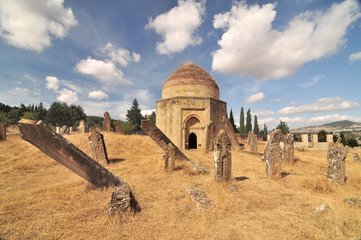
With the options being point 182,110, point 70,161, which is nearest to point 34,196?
point 70,161

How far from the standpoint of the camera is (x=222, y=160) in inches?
254

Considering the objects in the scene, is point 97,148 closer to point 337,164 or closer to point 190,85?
point 190,85

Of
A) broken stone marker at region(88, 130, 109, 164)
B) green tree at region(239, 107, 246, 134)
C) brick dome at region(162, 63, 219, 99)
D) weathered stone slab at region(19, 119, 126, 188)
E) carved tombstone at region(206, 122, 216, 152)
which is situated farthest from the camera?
green tree at region(239, 107, 246, 134)

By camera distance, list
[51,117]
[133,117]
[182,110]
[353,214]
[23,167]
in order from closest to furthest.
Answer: [353,214] → [23,167] → [182,110] → [51,117] → [133,117]

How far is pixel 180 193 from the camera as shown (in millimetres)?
5266

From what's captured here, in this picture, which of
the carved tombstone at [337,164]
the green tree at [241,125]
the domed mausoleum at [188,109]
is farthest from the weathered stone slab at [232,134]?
the green tree at [241,125]

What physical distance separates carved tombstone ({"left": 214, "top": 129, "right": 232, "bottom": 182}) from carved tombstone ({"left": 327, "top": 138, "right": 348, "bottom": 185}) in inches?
179

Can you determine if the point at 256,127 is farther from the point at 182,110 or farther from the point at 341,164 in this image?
the point at 341,164

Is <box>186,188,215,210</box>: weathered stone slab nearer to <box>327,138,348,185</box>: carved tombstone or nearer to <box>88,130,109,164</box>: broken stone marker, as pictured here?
<box>327,138,348,185</box>: carved tombstone

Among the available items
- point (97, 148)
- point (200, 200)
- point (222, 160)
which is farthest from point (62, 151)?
point (222, 160)

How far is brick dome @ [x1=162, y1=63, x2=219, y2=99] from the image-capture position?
55.8ft

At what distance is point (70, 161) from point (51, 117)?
44.6 metres

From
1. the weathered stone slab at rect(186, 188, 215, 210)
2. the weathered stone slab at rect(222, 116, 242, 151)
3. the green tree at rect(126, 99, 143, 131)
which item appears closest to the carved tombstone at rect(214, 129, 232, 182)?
the weathered stone slab at rect(186, 188, 215, 210)

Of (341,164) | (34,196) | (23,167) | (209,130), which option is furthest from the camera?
(209,130)
